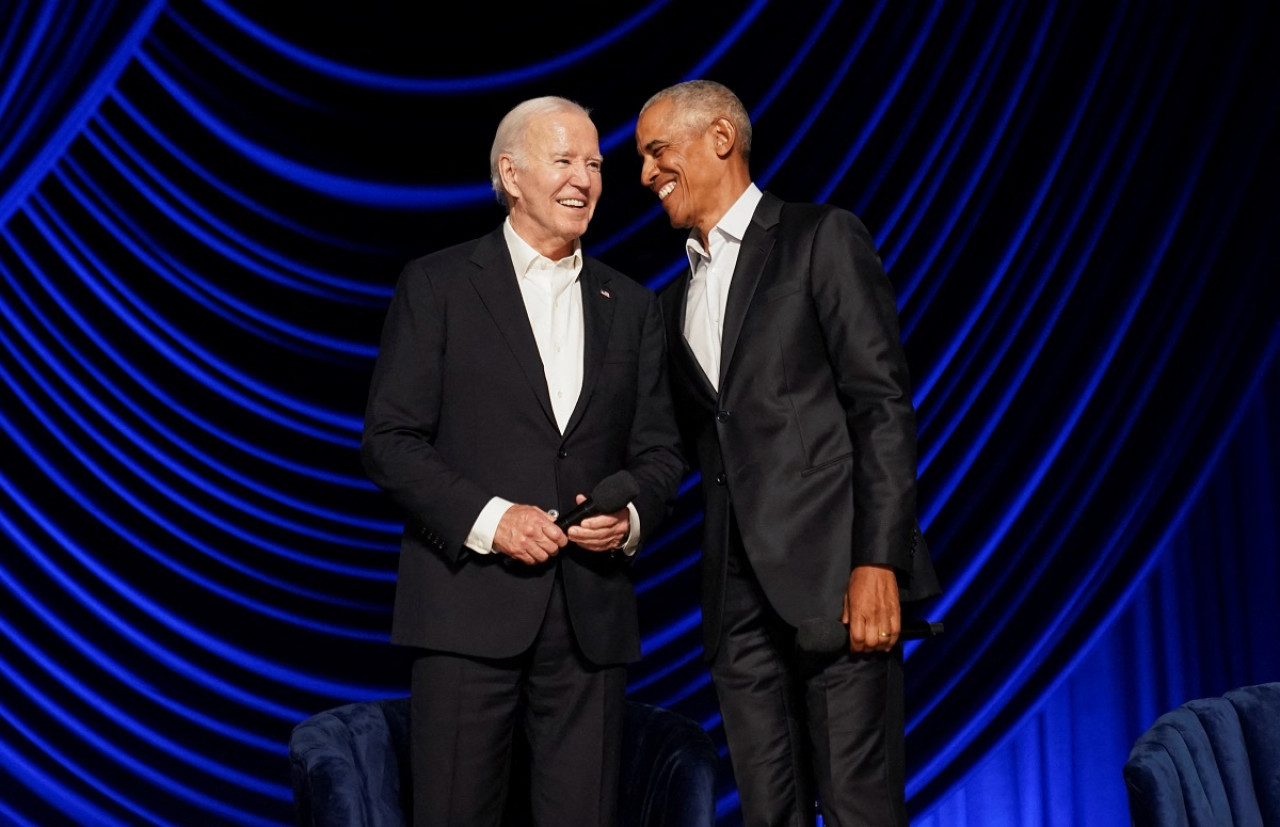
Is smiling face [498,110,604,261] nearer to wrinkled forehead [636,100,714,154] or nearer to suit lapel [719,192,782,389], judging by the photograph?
wrinkled forehead [636,100,714,154]

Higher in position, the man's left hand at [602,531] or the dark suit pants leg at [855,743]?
the man's left hand at [602,531]

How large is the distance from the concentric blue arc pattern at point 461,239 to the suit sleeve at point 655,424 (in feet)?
2.52

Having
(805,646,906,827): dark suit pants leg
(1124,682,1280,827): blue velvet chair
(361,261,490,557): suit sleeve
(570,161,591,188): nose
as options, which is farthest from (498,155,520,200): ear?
(1124,682,1280,827): blue velvet chair

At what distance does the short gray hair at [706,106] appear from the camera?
233 cm

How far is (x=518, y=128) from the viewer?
2307mm

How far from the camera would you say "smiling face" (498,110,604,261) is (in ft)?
7.42

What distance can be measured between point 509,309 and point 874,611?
749mm

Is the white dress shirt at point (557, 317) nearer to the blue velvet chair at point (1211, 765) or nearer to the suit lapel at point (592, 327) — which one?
the suit lapel at point (592, 327)

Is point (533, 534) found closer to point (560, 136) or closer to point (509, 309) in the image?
point (509, 309)

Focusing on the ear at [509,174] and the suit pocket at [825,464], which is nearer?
the suit pocket at [825,464]

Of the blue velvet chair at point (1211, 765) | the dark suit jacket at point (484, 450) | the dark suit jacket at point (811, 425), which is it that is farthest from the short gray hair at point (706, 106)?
the blue velvet chair at point (1211, 765)

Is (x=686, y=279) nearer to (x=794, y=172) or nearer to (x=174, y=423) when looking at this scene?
(x=794, y=172)

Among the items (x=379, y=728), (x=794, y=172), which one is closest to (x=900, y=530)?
(x=379, y=728)

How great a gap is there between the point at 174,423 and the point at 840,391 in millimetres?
1543
